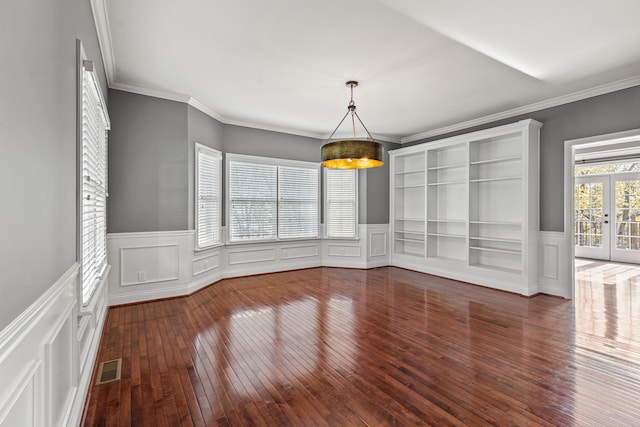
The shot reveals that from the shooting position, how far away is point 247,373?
2.51 metres

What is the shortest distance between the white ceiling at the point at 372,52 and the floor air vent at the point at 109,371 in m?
2.92

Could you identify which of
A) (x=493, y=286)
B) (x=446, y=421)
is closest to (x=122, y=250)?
(x=446, y=421)

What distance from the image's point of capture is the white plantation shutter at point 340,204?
684 cm

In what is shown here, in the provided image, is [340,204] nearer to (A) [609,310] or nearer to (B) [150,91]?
(B) [150,91]

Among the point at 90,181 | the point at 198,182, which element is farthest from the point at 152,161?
the point at 90,181

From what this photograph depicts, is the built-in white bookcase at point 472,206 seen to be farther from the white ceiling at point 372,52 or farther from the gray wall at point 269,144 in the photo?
the gray wall at point 269,144

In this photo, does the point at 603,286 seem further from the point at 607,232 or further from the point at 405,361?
the point at 405,361

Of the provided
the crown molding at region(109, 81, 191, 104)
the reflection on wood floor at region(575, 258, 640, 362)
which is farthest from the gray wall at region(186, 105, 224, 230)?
the reflection on wood floor at region(575, 258, 640, 362)

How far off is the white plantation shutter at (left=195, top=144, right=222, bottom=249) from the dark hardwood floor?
3.33ft

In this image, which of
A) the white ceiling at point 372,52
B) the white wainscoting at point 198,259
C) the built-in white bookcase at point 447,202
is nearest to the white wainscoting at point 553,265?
the built-in white bookcase at point 447,202

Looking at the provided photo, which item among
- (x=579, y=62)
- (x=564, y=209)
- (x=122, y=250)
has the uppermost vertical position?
(x=579, y=62)

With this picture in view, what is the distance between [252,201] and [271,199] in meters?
0.41

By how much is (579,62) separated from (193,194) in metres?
5.15

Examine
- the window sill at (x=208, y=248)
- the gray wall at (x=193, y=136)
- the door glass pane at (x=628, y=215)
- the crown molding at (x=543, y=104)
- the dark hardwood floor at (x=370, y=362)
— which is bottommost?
the dark hardwood floor at (x=370, y=362)
